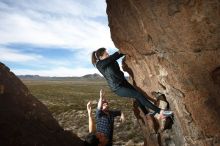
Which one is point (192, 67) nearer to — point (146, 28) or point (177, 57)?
point (177, 57)

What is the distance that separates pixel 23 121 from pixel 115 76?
803cm

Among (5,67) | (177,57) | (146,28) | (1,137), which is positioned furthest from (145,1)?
(5,67)

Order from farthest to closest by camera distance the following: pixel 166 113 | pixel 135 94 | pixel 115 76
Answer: pixel 135 94 < pixel 115 76 < pixel 166 113

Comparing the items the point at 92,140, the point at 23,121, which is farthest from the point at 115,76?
the point at 23,121

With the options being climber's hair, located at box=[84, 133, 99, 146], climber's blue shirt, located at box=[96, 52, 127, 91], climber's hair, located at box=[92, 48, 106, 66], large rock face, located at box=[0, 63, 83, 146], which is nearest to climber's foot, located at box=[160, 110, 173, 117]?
climber's blue shirt, located at box=[96, 52, 127, 91]

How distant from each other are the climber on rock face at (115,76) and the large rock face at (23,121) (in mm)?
6357

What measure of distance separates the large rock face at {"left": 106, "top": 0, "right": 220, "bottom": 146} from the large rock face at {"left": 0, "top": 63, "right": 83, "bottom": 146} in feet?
24.8

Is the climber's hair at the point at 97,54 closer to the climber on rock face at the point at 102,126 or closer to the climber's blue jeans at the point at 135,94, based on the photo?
the climber on rock face at the point at 102,126

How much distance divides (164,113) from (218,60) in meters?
3.16

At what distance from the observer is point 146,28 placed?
12.6 m

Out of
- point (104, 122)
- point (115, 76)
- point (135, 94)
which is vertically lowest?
point (104, 122)

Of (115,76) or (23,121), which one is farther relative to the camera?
(23,121)

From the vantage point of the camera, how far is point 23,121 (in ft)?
64.2

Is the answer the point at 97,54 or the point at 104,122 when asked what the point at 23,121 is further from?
the point at 97,54
